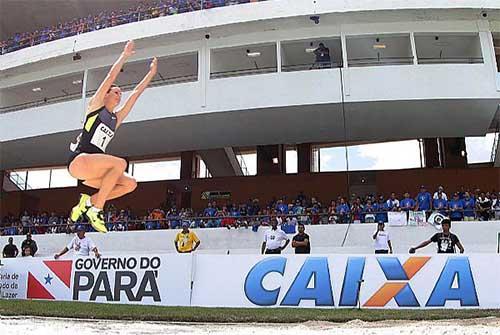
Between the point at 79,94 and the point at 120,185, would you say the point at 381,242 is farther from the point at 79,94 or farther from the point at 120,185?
the point at 79,94

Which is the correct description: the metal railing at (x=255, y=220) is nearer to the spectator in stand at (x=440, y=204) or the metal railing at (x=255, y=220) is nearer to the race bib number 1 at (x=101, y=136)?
the spectator in stand at (x=440, y=204)

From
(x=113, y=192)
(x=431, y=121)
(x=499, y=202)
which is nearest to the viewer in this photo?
(x=113, y=192)

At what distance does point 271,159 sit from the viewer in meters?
24.9

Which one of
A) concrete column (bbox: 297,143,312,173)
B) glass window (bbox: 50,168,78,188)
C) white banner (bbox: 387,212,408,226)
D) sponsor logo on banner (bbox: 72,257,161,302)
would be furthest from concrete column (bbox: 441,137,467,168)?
glass window (bbox: 50,168,78,188)

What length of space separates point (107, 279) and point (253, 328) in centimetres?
454

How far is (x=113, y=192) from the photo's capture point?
7.88m

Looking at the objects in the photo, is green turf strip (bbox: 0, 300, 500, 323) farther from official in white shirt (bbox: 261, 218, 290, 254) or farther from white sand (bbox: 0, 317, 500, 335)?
official in white shirt (bbox: 261, 218, 290, 254)

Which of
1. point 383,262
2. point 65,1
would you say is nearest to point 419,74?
point 383,262

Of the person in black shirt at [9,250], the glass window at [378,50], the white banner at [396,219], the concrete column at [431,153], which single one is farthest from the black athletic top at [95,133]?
the concrete column at [431,153]

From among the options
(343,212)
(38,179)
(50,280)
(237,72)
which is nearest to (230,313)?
(50,280)

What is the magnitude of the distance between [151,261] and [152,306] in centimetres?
99

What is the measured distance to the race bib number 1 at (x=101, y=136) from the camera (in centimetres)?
762

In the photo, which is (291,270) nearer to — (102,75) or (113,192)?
(113,192)

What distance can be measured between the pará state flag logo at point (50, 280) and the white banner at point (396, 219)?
8.94 m
